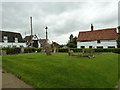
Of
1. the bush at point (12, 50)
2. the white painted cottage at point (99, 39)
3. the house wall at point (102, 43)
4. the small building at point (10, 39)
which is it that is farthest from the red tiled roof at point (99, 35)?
the small building at point (10, 39)

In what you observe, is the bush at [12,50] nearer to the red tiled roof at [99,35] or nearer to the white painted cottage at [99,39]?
the white painted cottage at [99,39]

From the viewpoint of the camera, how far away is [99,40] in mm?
41188

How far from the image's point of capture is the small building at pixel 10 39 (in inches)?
1790

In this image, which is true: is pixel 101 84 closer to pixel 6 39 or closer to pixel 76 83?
pixel 76 83

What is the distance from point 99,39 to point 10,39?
35.0 metres

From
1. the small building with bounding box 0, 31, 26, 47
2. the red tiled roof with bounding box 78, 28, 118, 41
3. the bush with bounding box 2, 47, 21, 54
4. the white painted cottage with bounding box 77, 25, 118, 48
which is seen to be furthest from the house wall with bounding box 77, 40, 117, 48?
the small building with bounding box 0, 31, 26, 47

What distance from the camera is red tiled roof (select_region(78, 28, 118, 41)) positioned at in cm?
4016

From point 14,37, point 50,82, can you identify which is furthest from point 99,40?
point 50,82

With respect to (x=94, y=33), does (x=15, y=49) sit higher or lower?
lower

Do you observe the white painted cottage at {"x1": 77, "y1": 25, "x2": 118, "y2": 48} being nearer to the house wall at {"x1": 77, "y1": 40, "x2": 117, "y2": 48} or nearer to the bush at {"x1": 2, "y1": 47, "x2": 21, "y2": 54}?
the house wall at {"x1": 77, "y1": 40, "x2": 117, "y2": 48}

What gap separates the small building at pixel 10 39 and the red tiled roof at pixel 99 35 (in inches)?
1025

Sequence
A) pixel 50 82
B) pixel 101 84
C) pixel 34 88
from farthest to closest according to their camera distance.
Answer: pixel 101 84, pixel 50 82, pixel 34 88

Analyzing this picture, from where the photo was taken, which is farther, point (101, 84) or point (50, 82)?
point (101, 84)

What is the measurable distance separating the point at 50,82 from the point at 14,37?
157 feet
